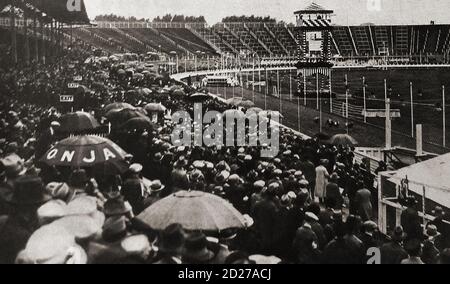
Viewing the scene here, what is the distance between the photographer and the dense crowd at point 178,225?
4484 millimetres

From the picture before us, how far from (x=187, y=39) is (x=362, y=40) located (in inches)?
1075

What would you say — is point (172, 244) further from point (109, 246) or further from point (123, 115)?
point (123, 115)

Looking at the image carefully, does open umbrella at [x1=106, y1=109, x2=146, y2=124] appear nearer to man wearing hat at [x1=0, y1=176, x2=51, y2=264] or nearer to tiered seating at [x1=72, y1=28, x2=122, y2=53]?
man wearing hat at [x1=0, y1=176, x2=51, y2=264]

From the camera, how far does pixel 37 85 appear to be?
13.7m

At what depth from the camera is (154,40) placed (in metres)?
53.9

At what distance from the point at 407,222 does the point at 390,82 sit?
171 feet

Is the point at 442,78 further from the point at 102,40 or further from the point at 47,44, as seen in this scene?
the point at 47,44

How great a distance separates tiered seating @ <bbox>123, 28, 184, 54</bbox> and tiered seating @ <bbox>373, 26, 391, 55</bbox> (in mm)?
31210

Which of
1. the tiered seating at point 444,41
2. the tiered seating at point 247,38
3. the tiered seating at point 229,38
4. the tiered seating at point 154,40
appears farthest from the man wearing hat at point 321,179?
the tiered seating at point 444,41

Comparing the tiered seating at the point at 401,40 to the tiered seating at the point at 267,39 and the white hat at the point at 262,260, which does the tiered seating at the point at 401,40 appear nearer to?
the tiered seating at the point at 267,39

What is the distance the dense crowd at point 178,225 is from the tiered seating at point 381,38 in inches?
2538

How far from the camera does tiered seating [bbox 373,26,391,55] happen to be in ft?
236

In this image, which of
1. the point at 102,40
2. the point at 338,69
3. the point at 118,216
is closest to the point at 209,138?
the point at 118,216

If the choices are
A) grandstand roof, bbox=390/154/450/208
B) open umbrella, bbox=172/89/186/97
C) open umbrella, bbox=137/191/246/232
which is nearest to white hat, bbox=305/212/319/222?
open umbrella, bbox=137/191/246/232
